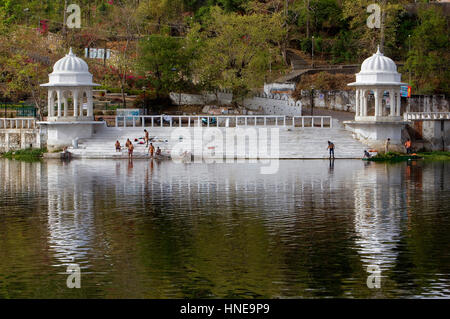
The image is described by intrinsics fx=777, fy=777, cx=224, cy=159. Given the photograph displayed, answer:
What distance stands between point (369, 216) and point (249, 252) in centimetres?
640

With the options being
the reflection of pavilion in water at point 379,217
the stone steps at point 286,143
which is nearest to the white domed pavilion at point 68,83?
the stone steps at point 286,143

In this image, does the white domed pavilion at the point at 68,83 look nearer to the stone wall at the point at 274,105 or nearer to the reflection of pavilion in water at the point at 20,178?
the reflection of pavilion in water at the point at 20,178

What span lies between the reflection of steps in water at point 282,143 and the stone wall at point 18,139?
4.34 meters

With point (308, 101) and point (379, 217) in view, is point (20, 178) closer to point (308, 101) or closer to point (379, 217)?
point (379, 217)

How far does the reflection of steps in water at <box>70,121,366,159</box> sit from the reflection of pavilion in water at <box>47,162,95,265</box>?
1418cm

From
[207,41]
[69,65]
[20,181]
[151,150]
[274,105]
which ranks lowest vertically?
[20,181]

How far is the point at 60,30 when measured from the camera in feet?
283

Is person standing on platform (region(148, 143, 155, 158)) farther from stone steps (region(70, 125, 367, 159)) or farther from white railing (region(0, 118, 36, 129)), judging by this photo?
white railing (region(0, 118, 36, 129))

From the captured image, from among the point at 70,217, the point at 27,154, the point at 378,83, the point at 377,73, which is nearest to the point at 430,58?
the point at 377,73

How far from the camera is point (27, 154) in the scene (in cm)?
5322

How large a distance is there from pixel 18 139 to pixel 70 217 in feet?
111
